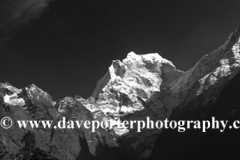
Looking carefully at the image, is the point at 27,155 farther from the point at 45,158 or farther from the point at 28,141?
the point at 45,158

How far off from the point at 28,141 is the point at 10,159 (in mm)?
4494

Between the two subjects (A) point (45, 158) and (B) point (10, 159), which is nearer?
(A) point (45, 158)

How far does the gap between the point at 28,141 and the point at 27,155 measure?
2.33 metres

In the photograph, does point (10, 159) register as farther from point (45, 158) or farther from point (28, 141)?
point (45, 158)

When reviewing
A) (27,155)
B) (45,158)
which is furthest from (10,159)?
(45,158)

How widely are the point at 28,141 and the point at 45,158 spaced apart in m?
16.2

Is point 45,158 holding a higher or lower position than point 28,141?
A: lower

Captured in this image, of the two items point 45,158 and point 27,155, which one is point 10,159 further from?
point 45,158

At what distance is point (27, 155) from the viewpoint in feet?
257

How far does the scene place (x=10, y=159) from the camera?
245 feet

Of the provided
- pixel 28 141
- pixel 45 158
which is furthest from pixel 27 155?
pixel 45 158

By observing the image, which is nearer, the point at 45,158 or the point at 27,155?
the point at 45,158

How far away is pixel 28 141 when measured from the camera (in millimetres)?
77938
